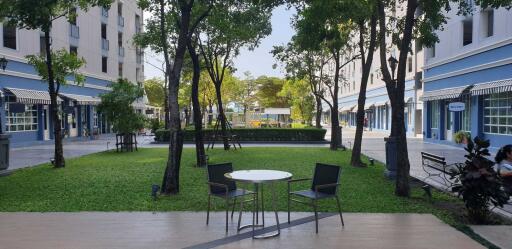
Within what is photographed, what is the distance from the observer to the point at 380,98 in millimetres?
43656

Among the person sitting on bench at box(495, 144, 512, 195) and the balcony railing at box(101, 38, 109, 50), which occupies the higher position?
the balcony railing at box(101, 38, 109, 50)

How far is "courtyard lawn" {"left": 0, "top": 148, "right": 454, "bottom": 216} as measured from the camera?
845 centimetres

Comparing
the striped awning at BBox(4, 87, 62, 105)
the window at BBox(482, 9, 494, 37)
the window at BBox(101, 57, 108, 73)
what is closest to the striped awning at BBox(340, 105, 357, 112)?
the window at BBox(101, 57, 108, 73)

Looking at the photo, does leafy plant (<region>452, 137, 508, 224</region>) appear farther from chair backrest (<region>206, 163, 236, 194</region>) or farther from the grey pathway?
chair backrest (<region>206, 163, 236, 194</region>)

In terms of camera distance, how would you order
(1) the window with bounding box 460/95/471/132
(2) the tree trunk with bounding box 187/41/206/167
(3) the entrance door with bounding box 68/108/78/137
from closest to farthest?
(2) the tree trunk with bounding box 187/41/206/167, (1) the window with bounding box 460/95/471/132, (3) the entrance door with bounding box 68/108/78/137

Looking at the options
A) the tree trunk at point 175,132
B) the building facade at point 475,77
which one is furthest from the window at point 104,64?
the tree trunk at point 175,132

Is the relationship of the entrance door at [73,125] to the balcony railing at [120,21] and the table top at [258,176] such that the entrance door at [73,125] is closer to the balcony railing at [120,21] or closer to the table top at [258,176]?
the balcony railing at [120,21]

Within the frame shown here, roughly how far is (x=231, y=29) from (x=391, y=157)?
27.1ft

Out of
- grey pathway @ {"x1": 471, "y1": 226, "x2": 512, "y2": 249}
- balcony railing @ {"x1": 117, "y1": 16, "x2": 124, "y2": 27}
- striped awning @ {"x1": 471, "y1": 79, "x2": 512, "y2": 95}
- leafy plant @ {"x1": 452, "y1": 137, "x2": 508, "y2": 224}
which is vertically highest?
balcony railing @ {"x1": 117, "y1": 16, "x2": 124, "y2": 27}

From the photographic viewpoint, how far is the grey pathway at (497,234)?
19.8 feet

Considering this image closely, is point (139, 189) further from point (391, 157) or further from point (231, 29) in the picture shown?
point (231, 29)

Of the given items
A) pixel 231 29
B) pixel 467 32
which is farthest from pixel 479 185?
pixel 467 32

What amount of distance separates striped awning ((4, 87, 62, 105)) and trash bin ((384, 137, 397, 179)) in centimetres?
1893

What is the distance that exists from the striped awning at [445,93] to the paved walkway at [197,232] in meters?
16.9
